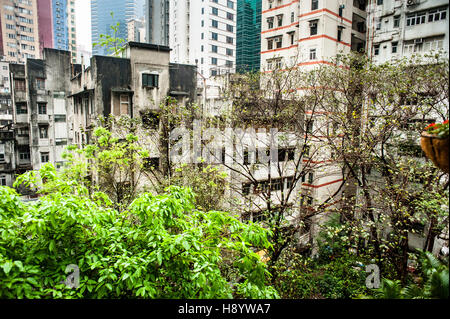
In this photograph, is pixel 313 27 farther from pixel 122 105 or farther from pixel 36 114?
pixel 36 114

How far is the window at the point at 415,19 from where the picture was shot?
6141 mm

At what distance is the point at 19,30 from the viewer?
17.7 m

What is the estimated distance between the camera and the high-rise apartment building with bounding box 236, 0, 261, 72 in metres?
14.2

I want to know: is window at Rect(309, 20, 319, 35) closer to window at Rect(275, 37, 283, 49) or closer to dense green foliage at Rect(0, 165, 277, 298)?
window at Rect(275, 37, 283, 49)

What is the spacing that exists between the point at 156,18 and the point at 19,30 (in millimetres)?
14830

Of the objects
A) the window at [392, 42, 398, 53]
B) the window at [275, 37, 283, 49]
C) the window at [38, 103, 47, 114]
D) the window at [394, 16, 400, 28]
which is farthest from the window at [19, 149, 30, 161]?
the window at [394, 16, 400, 28]

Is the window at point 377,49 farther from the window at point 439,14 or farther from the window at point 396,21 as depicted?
the window at point 439,14

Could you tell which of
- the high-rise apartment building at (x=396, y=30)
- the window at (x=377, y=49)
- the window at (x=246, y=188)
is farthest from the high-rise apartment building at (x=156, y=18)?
the window at (x=377, y=49)

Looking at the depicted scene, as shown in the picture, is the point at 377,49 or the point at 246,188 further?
the point at 246,188

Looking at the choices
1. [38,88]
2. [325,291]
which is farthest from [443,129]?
[38,88]

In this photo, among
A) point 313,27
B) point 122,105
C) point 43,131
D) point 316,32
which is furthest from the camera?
point 43,131

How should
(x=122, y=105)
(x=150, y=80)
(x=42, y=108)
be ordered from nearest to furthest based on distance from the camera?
(x=122, y=105) < (x=150, y=80) < (x=42, y=108)

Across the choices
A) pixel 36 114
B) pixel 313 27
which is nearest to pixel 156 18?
pixel 36 114
